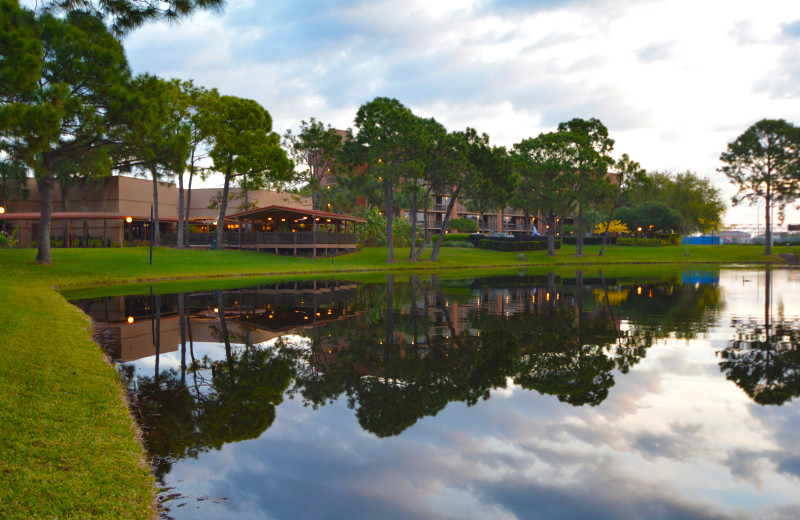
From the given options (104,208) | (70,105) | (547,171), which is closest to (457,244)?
(547,171)

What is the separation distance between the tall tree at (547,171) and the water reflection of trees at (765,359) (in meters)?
43.8

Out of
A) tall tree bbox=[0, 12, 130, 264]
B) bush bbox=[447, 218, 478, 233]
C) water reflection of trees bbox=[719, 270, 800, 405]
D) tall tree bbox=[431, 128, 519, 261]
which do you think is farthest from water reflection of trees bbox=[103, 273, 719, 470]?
bush bbox=[447, 218, 478, 233]

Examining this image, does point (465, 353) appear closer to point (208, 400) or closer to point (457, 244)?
point (208, 400)

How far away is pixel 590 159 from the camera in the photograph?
2297 inches

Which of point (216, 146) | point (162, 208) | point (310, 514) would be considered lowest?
point (310, 514)

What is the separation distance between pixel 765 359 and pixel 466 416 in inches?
271

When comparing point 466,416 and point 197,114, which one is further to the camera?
point 197,114

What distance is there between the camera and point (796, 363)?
424 inches

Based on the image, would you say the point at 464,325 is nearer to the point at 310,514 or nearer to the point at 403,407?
the point at 403,407

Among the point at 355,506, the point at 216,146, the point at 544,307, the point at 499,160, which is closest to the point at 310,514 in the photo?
the point at 355,506

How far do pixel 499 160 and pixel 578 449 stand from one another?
4389 cm

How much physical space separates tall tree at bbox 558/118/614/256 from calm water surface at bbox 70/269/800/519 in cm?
4442

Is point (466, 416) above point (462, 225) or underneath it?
underneath

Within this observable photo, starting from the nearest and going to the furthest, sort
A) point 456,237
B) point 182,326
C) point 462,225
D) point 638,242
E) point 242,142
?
1. point 182,326
2. point 242,142
3. point 456,237
4. point 638,242
5. point 462,225
